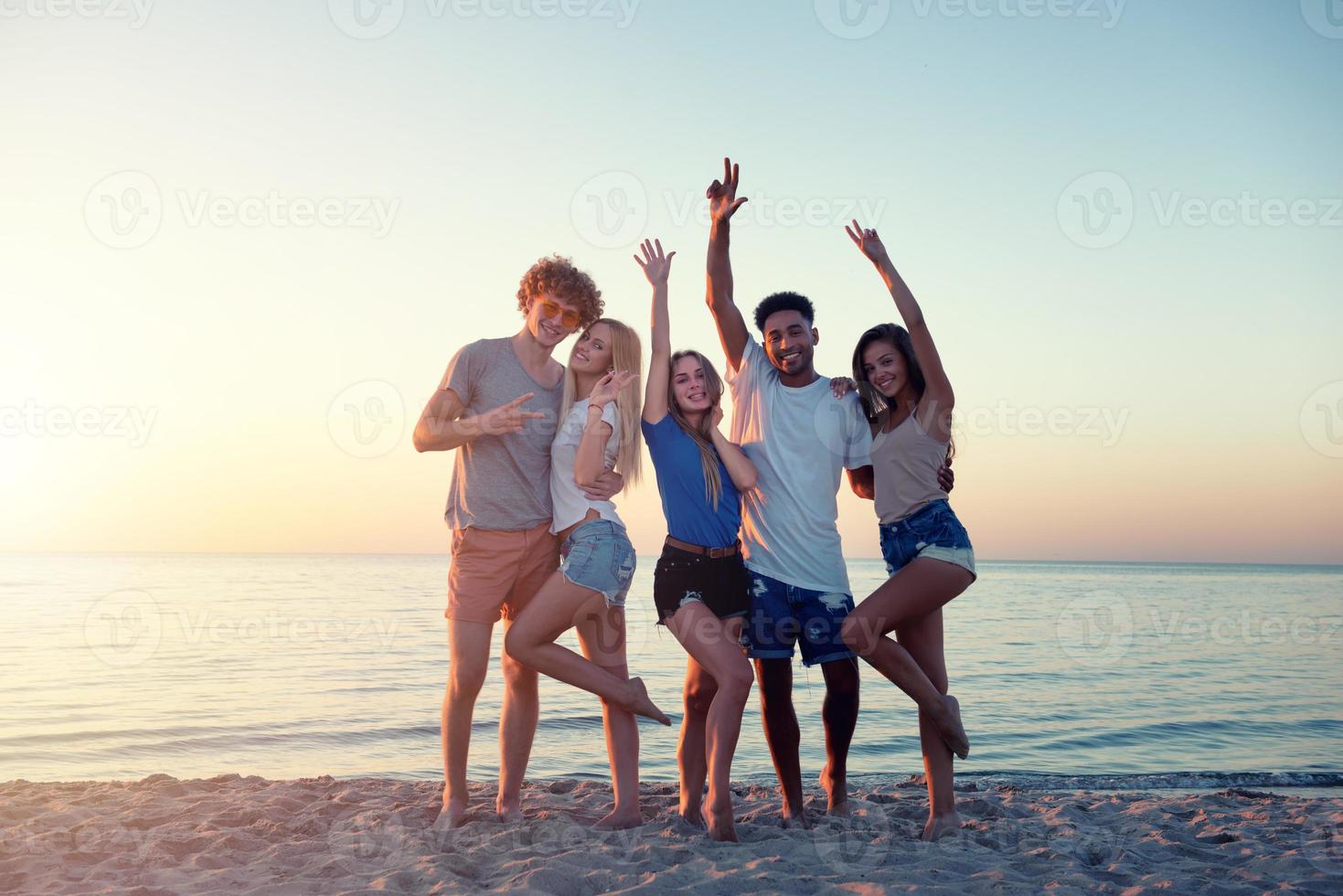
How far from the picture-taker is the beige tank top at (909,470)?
14.3ft

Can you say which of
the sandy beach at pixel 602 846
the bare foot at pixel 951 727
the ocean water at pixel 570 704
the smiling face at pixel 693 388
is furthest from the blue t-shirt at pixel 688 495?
the ocean water at pixel 570 704

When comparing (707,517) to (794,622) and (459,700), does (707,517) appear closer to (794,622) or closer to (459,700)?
(794,622)

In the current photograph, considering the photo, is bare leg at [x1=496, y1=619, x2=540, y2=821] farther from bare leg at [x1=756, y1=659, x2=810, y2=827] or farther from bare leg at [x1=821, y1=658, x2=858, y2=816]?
bare leg at [x1=821, y1=658, x2=858, y2=816]

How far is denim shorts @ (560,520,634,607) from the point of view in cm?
432

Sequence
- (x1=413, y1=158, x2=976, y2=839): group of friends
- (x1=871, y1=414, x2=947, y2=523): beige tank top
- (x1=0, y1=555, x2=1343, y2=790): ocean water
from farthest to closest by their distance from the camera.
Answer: (x1=0, y1=555, x2=1343, y2=790): ocean water, (x1=871, y1=414, x2=947, y2=523): beige tank top, (x1=413, y1=158, x2=976, y2=839): group of friends

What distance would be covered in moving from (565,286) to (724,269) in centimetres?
79

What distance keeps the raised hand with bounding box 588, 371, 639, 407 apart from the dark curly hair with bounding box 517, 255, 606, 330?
0.40 meters

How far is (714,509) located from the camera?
427 centimetres

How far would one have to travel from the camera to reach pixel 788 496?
14.2ft

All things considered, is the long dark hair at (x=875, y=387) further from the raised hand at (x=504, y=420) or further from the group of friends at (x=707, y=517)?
the raised hand at (x=504, y=420)

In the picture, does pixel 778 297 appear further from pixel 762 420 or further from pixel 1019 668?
pixel 1019 668

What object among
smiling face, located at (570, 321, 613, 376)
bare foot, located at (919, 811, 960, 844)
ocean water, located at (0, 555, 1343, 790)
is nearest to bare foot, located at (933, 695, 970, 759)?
bare foot, located at (919, 811, 960, 844)

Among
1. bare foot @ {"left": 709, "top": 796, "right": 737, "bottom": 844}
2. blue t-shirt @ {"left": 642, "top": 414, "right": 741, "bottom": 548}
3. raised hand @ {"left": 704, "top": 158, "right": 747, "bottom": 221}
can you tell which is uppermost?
raised hand @ {"left": 704, "top": 158, "right": 747, "bottom": 221}

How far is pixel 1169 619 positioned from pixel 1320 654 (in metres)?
8.21
